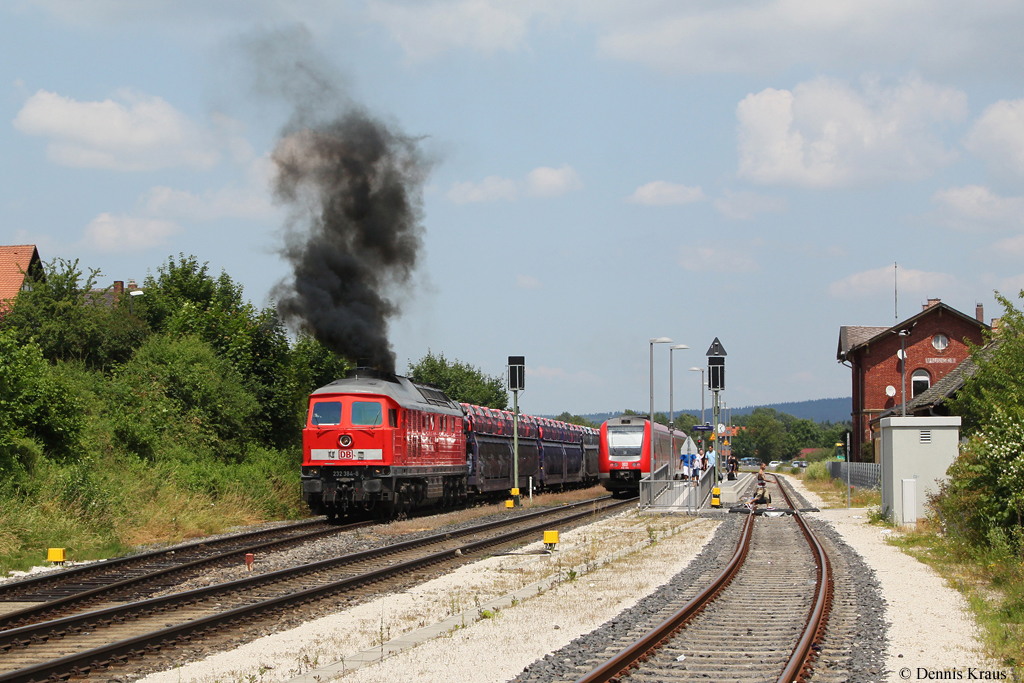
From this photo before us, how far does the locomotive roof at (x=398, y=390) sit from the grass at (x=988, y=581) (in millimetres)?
11733

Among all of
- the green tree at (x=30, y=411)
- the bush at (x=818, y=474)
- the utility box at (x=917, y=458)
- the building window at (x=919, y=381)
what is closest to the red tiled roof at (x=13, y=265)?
the green tree at (x=30, y=411)

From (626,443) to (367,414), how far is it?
1809cm

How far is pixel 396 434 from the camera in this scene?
24.0m

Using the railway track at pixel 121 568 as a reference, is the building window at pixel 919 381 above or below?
above

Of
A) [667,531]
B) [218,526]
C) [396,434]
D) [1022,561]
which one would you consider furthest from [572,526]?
[1022,561]

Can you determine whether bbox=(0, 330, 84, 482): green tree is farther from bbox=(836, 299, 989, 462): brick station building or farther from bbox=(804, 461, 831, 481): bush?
bbox=(836, 299, 989, 462): brick station building

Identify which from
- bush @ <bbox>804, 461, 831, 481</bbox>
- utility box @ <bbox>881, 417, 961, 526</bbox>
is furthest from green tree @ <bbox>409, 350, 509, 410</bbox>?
utility box @ <bbox>881, 417, 961, 526</bbox>

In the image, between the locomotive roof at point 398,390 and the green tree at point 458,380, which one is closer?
the locomotive roof at point 398,390

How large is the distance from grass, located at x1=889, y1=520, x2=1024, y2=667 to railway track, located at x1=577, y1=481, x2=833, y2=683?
5.53ft

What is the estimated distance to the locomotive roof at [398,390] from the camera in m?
24.1

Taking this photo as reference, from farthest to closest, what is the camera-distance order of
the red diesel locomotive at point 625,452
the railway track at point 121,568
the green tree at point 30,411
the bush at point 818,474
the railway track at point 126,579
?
the bush at point 818,474 < the red diesel locomotive at point 625,452 < the green tree at point 30,411 < the railway track at point 121,568 < the railway track at point 126,579

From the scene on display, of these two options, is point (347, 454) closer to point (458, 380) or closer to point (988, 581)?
point (988, 581)

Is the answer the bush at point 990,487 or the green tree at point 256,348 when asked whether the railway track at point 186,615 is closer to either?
the bush at point 990,487

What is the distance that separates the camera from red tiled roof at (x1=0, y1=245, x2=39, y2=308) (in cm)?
4547
